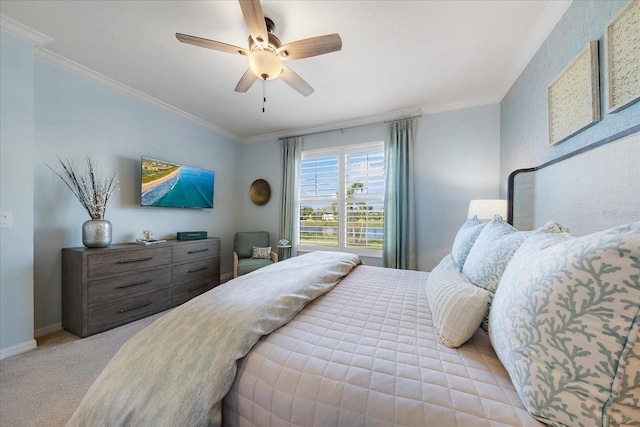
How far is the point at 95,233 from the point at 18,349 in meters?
1.01

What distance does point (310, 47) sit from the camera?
1.59m

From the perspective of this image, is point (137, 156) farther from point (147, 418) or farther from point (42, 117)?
point (147, 418)

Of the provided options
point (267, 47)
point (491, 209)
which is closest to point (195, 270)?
point (267, 47)

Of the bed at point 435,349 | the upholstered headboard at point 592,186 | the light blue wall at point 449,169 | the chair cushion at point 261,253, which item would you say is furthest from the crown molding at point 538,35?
the chair cushion at point 261,253

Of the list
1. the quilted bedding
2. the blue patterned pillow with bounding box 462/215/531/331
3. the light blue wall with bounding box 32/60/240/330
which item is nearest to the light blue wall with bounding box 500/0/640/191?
the blue patterned pillow with bounding box 462/215/531/331

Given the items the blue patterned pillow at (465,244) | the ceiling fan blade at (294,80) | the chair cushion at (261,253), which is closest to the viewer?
the blue patterned pillow at (465,244)

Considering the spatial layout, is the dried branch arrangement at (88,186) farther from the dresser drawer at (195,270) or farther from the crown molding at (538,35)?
the crown molding at (538,35)

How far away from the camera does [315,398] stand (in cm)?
68

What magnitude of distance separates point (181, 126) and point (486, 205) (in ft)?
13.3

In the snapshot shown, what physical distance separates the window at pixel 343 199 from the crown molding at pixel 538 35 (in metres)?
1.60

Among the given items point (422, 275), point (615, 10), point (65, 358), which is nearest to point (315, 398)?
point (422, 275)

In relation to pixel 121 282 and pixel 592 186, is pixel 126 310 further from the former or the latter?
pixel 592 186

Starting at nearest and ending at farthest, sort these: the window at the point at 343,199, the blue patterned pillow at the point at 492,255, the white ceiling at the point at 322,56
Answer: the blue patterned pillow at the point at 492,255 → the white ceiling at the point at 322,56 → the window at the point at 343,199

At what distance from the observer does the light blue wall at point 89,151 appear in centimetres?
209
